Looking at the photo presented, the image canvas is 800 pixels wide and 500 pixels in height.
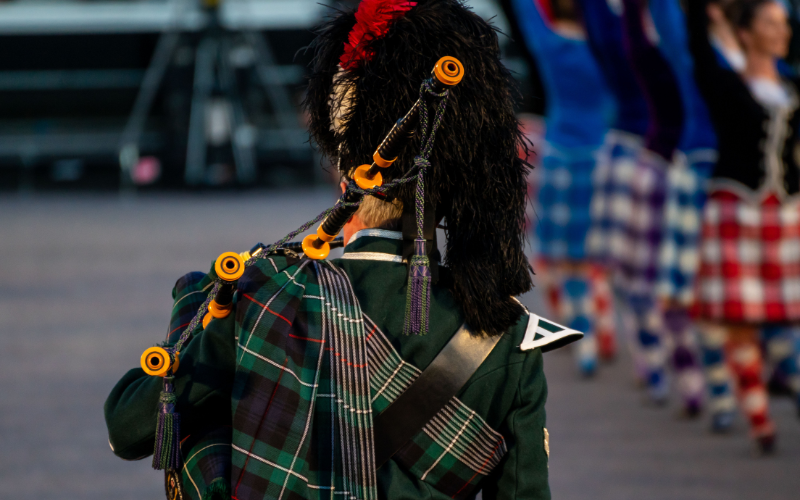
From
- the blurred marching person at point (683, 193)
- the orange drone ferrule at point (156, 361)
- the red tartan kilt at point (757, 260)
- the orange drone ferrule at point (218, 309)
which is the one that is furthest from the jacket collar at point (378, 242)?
the blurred marching person at point (683, 193)

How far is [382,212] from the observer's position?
68.3 inches

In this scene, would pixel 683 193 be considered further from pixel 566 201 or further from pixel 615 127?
pixel 566 201

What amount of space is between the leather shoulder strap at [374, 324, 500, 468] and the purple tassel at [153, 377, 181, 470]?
0.99 feet

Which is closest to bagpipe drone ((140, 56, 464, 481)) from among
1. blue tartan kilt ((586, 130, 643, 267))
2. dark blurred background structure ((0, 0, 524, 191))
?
blue tartan kilt ((586, 130, 643, 267))

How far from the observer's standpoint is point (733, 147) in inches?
164

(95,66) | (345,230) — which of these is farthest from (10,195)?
(345,230)

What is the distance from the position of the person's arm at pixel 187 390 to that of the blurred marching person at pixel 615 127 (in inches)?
145

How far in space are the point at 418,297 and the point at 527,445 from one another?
0.30 m

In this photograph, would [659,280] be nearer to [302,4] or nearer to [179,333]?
[179,333]

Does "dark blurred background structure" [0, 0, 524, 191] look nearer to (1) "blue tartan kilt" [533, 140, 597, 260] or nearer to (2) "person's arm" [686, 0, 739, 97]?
(1) "blue tartan kilt" [533, 140, 597, 260]

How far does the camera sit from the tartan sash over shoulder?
5.13 ft

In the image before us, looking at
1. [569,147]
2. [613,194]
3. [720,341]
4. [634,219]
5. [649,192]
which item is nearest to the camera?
[720,341]

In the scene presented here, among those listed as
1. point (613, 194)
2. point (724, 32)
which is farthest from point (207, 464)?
point (613, 194)

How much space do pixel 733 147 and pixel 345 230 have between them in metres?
2.76
